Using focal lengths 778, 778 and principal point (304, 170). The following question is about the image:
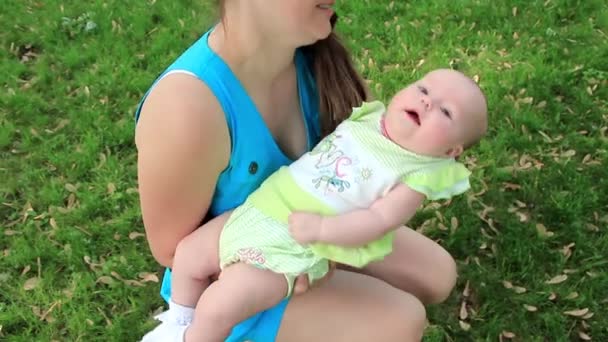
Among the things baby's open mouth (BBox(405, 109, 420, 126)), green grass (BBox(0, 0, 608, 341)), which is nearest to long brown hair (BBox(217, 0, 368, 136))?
baby's open mouth (BBox(405, 109, 420, 126))

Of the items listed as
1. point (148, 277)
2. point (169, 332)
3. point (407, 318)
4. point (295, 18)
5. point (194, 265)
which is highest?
point (295, 18)

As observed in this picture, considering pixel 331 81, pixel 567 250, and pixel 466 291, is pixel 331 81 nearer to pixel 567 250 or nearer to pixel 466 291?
pixel 466 291

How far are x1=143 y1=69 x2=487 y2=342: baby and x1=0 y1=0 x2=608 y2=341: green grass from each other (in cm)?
122


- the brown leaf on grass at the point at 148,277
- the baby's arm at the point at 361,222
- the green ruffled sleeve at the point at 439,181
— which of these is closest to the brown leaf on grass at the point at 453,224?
the brown leaf on grass at the point at 148,277

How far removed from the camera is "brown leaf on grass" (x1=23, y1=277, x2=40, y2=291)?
336cm

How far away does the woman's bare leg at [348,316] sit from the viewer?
2.26 m

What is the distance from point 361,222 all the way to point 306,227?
145mm

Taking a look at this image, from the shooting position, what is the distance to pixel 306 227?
204 centimetres

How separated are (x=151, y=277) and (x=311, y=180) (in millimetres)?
1522

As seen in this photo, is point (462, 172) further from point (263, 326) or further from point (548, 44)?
point (548, 44)

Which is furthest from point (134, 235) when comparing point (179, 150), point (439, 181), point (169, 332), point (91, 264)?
point (439, 181)

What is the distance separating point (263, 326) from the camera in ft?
7.39

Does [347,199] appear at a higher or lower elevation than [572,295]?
higher

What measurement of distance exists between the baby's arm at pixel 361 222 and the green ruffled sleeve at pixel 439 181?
24mm
